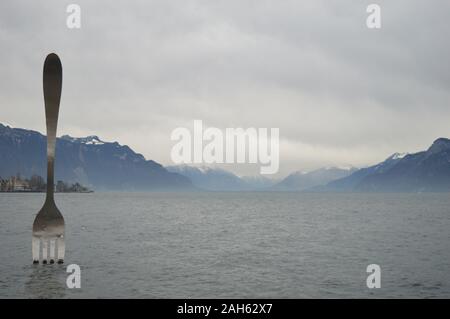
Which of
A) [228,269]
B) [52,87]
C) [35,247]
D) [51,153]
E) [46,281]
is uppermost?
[52,87]

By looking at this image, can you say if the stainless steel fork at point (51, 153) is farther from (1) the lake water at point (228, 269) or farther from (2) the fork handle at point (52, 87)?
(1) the lake water at point (228, 269)

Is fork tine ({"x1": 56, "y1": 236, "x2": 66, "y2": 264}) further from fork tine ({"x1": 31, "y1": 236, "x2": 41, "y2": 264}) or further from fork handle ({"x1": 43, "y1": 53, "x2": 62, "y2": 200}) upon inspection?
fork handle ({"x1": 43, "y1": 53, "x2": 62, "y2": 200})

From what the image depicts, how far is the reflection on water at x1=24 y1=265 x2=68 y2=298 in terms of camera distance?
25227 mm

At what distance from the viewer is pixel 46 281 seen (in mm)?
27875

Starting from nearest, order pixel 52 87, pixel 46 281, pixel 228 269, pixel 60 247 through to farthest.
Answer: pixel 52 87 → pixel 60 247 → pixel 46 281 → pixel 228 269

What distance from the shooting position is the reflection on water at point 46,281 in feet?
82.8

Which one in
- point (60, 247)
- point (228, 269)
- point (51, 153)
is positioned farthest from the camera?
point (228, 269)

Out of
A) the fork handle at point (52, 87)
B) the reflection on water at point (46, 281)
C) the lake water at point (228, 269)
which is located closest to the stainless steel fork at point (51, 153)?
the fork handle at point (52, 87)

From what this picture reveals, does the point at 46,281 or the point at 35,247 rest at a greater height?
the point at 35,247

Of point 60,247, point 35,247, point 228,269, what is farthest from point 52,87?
point 228,269

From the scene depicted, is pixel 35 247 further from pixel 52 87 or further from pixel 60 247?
pixel 52 87

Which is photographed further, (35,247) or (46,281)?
(46,281)
